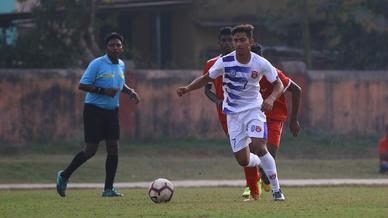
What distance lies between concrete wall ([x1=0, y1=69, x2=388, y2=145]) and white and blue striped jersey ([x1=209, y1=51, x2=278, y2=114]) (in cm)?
1207

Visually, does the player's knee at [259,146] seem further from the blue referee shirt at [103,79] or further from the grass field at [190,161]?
the grass field at [190,161]

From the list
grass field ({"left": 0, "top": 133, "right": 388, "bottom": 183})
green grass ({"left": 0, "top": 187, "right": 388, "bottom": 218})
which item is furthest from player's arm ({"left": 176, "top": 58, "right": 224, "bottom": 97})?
grass field ({"left": 0, "top": 133, "right": 388, "bottom": 183})

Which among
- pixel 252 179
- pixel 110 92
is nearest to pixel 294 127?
pixel 252 179

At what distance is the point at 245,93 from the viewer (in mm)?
12297

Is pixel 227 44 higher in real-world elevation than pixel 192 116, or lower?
higher

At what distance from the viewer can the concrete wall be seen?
23.8 metres

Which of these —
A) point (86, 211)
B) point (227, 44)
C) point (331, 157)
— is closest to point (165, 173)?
point (331, 157)

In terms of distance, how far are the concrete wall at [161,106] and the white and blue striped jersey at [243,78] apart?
39.6ft

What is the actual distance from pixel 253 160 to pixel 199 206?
41.8 inches

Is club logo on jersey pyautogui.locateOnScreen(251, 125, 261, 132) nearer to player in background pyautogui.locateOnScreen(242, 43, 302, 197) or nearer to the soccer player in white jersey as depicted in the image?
the soccer player in white jersey

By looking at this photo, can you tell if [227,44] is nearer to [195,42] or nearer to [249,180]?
[249,180]

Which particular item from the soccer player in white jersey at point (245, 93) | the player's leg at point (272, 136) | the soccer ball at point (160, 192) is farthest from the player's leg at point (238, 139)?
the player's leg at point (272, 136)

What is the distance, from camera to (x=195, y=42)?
3231 cm

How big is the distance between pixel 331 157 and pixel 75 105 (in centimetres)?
591
